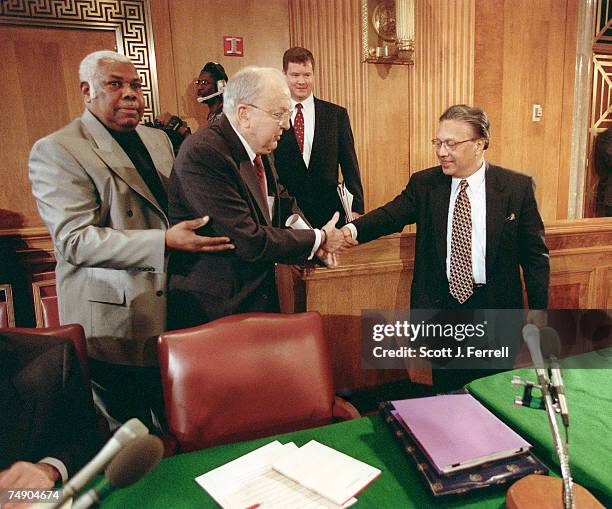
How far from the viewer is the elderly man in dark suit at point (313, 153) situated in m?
2.95

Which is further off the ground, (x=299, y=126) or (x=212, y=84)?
(x=212, y=84)

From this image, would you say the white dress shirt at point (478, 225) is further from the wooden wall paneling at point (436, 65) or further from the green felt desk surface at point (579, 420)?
the wooden wall paneling at point (436, 65)

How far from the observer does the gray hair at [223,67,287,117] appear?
1.70 metres

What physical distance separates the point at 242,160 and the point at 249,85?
0.86 feet

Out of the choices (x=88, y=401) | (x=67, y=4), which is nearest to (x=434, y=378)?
(x=88, y=401)

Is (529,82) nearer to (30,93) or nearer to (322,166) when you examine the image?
(322,166)

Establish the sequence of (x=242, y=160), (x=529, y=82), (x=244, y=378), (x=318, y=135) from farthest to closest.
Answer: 1. (x=529, y=82)
2. (x=318, y=135)
3. (x=242, y=160)
4. (x=244, y=378)

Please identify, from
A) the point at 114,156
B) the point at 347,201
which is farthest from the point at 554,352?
the point at 347,201

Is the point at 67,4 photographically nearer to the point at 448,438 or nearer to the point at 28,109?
the point at 28,109

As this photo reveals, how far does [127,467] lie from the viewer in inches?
22.9

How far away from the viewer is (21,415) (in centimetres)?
112

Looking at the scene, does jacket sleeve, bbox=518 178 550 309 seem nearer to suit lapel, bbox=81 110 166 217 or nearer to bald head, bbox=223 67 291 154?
bald head, bbox=223 67 291 154

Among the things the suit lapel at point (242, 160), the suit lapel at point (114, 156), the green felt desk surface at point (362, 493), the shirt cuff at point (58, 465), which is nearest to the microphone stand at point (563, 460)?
the green felt desk surface at point (362, 493)

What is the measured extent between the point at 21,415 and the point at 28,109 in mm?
2907
